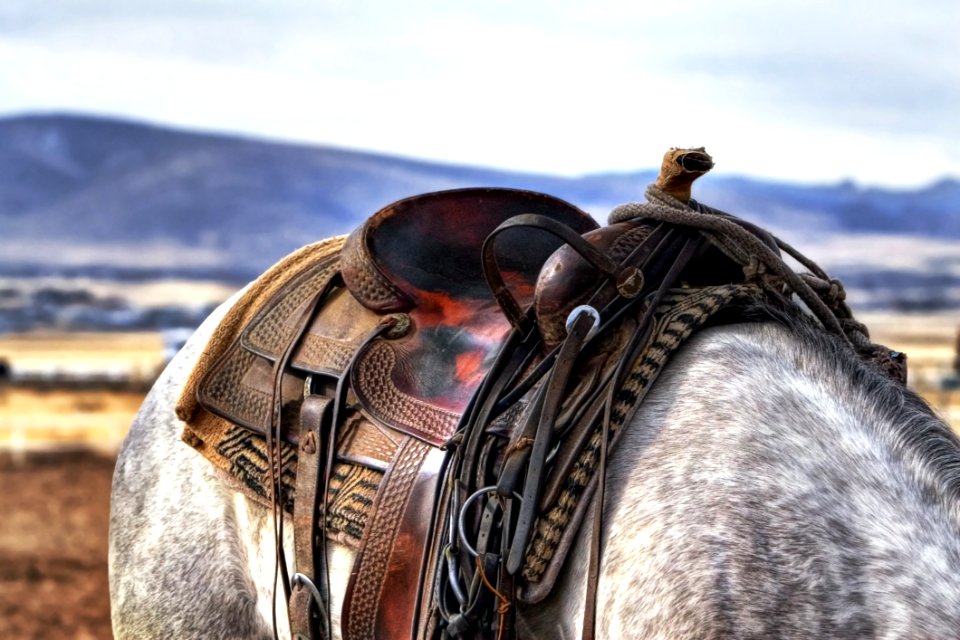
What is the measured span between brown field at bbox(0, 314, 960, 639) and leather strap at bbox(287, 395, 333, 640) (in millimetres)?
1308

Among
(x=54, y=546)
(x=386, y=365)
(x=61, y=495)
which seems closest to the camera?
(x=386, y=365)

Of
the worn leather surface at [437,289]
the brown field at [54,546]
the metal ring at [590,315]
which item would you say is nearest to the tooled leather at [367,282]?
the worn leather surface at [437,289]

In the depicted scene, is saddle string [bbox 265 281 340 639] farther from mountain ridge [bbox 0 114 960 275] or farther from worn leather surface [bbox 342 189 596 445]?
mountain ridge [bbox 0 114 960 275]

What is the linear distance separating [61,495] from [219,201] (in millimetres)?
58363

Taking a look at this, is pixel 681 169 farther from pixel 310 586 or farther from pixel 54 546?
pixel 54 546

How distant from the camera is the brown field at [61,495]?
593 cm

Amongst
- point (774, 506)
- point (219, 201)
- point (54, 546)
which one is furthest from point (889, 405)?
point (219, 201)

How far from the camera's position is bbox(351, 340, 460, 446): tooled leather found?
194 centimetres

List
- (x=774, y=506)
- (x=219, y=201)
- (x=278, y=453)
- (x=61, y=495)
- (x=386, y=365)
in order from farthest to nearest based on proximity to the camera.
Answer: (x=219, y=201) < (x=61, y=495) < (x=278, y=453) < (x=386, y=365) < (x=774, y=506)

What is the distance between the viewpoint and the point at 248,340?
2.46 metres

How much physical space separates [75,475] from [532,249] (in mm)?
8047

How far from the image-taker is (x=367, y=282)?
88.4 inches

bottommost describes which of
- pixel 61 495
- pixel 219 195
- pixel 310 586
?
pixel 219 195

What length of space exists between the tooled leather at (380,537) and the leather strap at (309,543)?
0.13 meters
